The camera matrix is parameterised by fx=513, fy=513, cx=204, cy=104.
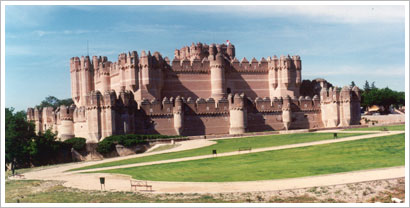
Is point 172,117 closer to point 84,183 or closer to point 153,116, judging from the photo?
point 153,116

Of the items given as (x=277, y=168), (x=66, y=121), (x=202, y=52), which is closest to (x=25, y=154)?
(x=66, y=121)

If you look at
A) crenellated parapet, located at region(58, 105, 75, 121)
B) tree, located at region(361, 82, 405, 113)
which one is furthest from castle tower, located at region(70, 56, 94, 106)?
tree, located at region(361, 82, 405, 113)

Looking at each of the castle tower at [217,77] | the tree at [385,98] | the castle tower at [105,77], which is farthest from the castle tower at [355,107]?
the castle tower at [105,77]

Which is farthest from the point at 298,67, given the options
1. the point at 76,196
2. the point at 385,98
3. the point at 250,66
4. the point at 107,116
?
the point at 76,196

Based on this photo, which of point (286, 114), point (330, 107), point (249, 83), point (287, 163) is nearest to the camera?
point (287, 163)

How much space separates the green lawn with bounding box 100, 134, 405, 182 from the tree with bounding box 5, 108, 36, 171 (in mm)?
16746

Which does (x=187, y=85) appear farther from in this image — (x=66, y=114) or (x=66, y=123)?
A: (x=66, y=123)

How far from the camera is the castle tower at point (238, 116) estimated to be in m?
62.2

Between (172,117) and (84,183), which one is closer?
(84,183)

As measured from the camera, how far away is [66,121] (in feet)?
203

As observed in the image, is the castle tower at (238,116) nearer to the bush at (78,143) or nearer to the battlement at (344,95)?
the battlement at (344,95)

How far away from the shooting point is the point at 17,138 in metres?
51.8

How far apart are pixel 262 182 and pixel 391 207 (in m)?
7.05

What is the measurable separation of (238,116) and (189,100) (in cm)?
630
